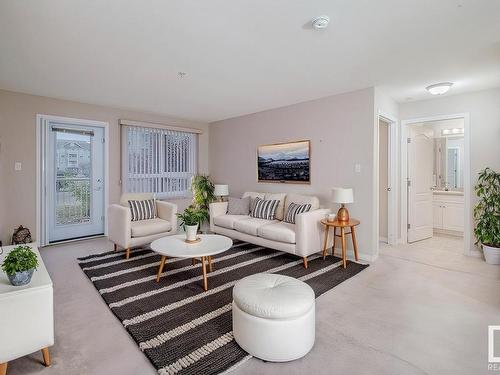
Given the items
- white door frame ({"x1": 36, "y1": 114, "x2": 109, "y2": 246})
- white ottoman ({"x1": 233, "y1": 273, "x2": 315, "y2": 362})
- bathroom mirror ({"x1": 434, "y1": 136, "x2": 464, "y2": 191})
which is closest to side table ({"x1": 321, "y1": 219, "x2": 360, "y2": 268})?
white ottoman ({"x1": 233, "y1": 273, "x2": 315, "y2": 362})

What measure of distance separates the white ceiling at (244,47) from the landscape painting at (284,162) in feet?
3.05

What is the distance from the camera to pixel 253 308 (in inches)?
67.9

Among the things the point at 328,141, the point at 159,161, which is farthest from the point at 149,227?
the point at 328,141

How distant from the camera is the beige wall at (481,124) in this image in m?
3.68

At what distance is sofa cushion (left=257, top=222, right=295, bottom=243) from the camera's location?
3.51 meters

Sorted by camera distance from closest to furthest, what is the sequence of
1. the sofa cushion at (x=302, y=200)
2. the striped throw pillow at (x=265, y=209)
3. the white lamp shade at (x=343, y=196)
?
the white lamp shade at (x=343, y=196) → the sofa cushion at (x=302, y=200) → the striped throw pillow at (x=265, y=209)


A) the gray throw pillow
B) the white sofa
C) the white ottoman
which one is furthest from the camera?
the gray throw pillow

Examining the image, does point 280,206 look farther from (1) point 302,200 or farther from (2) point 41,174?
(2) point 41,174

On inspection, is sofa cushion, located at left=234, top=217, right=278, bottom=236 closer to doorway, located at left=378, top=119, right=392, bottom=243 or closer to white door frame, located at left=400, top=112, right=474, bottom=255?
doorway, located at left=378, top=119, right=392, bottom=243

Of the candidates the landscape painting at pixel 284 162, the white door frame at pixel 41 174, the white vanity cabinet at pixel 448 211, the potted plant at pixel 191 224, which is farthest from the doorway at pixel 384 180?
the white door frame at pixel 41 174

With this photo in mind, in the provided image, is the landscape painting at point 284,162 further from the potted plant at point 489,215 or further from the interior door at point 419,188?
the potted plant at point 489,215

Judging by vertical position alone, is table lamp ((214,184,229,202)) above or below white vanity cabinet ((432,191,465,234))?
above

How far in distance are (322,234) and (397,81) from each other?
221 centimetres

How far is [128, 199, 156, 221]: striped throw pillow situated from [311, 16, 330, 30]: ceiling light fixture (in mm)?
3471
